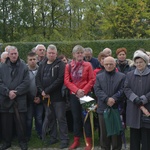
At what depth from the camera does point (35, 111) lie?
7.20 meters

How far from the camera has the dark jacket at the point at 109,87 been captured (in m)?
5.68

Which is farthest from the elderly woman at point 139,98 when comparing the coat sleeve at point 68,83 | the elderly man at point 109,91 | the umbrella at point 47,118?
the umbrella at point 47,118

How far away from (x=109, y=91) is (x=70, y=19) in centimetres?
1874

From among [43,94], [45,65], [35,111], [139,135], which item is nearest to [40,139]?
[35,111]

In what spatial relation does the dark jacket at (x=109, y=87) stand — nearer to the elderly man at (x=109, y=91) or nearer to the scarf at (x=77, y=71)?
the elderly man at (x=109, y=91)

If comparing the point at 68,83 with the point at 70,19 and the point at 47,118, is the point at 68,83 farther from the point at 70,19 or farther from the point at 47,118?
the point at 70,19

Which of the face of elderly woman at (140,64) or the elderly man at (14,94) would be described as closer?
the face of elderly woman at (140,64)

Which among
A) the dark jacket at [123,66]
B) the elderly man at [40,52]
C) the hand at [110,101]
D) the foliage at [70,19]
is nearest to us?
the hand at [110,101]

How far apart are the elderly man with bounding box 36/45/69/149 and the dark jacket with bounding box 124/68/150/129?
1651 mm

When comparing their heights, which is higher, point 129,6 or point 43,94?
point 129,6

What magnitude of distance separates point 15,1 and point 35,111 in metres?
17.7

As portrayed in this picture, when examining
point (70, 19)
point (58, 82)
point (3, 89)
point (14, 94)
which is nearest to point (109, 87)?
point (58, 82)

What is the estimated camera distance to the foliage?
21391mm

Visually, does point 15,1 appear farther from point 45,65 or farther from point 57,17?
point 45,65
